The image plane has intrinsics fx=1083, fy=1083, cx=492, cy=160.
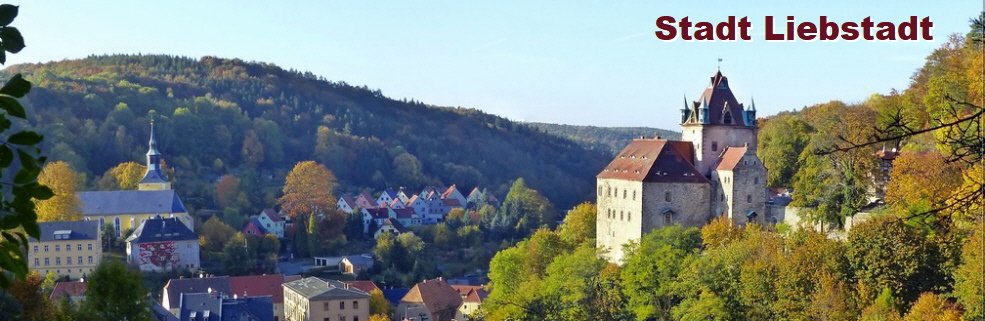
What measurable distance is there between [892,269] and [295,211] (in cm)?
4925

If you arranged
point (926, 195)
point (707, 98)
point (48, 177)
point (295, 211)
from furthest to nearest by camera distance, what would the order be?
point (295, 211) → point (48, 177) → point (707, 98) → point (926, 195)

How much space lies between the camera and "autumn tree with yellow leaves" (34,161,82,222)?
54.6 meters

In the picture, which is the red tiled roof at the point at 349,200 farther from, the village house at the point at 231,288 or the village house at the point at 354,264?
the village house at the point at 231,288

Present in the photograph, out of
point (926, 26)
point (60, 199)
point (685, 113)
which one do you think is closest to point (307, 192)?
point (60, 199)

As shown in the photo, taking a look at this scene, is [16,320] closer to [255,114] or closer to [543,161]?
[255,114]

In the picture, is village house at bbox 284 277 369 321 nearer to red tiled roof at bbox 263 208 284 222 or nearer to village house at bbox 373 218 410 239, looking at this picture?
village house at bbox 373 218 410 239

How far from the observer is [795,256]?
27516mm

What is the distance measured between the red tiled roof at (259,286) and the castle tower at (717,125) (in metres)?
22.8

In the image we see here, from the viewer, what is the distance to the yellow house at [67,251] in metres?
49.5

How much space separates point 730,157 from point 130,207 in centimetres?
3838

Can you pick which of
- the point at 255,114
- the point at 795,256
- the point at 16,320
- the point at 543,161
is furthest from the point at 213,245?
the point at 543,161

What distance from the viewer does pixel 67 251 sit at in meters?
49.8

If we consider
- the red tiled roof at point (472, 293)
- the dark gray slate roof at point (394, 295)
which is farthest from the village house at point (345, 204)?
the red tiled roof at point (472, 293)

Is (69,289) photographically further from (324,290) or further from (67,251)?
Result: (324,290)
